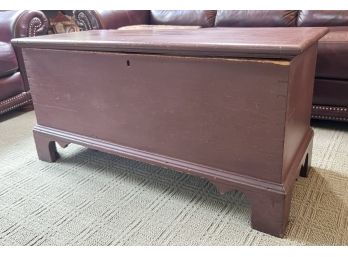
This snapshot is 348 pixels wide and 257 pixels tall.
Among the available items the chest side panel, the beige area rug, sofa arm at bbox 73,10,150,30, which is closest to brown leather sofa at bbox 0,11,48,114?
sofa arm at bbox 73,10,150,30

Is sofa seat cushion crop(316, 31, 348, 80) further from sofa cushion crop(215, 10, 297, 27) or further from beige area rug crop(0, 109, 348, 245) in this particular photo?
sofa cushion crop(215, 10, 297, 27)

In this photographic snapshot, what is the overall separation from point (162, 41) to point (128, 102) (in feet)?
0.76

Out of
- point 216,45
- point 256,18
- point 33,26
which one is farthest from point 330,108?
point 33,26

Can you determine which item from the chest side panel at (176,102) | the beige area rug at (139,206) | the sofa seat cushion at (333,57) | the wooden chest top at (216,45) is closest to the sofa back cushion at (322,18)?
the sofa seat cushion at (333,57)

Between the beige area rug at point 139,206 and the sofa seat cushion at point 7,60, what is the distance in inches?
24.1

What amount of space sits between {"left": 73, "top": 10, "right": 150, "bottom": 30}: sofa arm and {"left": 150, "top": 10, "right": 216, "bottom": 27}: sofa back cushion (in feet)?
0.64

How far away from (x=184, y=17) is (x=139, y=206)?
1587 mm

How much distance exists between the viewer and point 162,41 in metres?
0.90

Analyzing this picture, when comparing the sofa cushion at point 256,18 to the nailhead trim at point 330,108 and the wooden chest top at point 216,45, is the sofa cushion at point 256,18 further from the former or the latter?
the wooden chest top at point 216,45

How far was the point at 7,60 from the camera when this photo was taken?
179 centimetres

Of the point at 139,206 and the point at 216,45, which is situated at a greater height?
the point at 216,45

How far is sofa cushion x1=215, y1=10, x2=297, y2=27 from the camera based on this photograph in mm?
2006

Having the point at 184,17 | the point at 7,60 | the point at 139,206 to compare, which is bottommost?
the point at 139,206

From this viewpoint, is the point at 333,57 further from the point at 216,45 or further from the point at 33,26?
the point at 33,26
